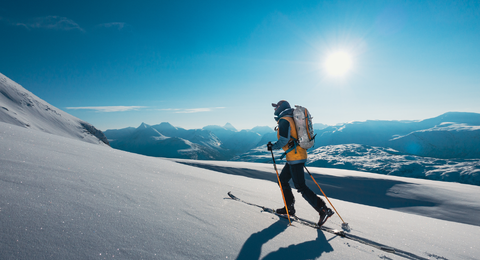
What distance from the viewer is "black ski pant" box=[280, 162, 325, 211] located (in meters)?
3.87

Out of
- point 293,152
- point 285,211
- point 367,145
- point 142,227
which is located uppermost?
point 293,152

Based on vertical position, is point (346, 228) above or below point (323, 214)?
below

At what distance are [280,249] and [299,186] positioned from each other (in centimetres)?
181

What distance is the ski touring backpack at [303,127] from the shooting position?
395cm

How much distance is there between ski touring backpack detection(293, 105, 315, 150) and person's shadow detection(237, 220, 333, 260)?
1.72 meters

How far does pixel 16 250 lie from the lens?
125 cm

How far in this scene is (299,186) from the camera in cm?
397

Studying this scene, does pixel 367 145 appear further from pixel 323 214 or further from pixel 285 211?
pixel 285 211

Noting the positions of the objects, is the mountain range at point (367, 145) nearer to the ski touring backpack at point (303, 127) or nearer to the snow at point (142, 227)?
the snow at point (142, 227)

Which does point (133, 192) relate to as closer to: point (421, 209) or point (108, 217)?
point (108, 217)

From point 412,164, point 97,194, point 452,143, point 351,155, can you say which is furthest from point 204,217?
point 452,143

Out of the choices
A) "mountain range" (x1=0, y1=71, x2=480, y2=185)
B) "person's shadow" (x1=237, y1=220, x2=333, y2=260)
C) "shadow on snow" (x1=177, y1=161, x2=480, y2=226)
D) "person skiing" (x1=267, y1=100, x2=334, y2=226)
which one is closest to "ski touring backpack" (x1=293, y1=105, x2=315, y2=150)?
"person skiing" (x1=267, y1=100, x2=334, y2=226)

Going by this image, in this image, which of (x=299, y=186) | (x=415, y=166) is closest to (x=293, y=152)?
(x=299, y=186)

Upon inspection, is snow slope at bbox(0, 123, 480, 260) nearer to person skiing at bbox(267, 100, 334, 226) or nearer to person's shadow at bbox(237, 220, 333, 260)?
person's shadow at bbox(237, 220, 333, 260)
